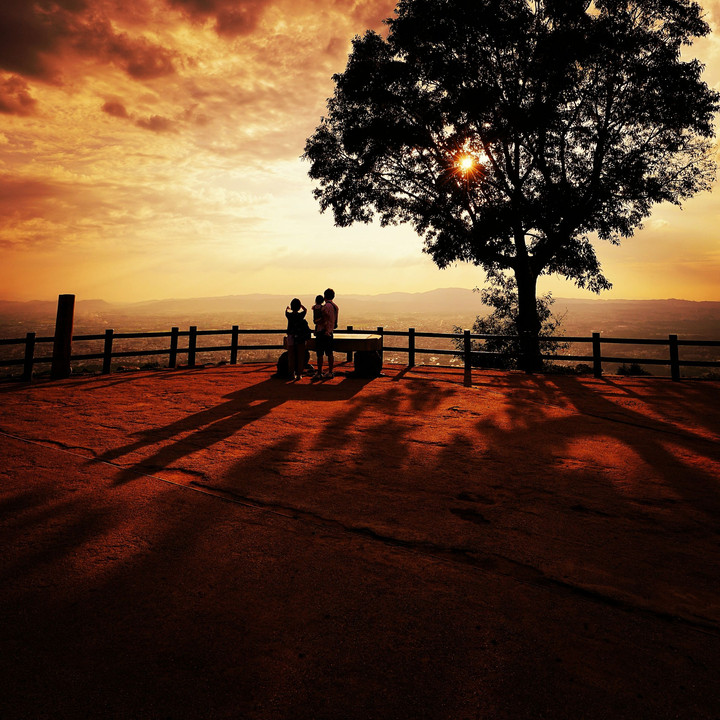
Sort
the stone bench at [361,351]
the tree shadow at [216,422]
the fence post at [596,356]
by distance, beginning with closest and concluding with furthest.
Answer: the tree shadow at [216,422] < the stone bench at [361,351] < the fence post at [596,356]

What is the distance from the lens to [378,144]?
16.8 m

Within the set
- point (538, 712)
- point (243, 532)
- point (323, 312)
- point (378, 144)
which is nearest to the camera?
point (538, 712)

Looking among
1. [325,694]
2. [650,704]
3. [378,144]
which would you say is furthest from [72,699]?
[378,144]

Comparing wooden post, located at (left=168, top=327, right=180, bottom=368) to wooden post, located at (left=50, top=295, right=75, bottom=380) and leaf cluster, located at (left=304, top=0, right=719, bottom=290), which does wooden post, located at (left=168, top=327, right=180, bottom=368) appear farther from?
leaf cluster, located at (left=304, top=0, right=719, bottom=290)

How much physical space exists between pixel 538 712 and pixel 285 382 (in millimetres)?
9986

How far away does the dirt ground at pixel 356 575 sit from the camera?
2.13 meters

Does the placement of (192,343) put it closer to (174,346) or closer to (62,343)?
(174,346)

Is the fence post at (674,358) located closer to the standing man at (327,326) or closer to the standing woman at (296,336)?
the standing man at (327,326)

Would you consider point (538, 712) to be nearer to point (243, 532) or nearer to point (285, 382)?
point (243, 532)

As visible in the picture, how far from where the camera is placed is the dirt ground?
2.13 metres

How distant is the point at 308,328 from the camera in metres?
11.1

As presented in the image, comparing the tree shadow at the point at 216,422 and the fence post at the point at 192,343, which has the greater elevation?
the fence post at the point at 192,343

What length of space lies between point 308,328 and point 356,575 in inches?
333

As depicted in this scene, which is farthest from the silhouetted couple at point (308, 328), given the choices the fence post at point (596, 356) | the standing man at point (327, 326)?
the fence post at point (596, 356)
